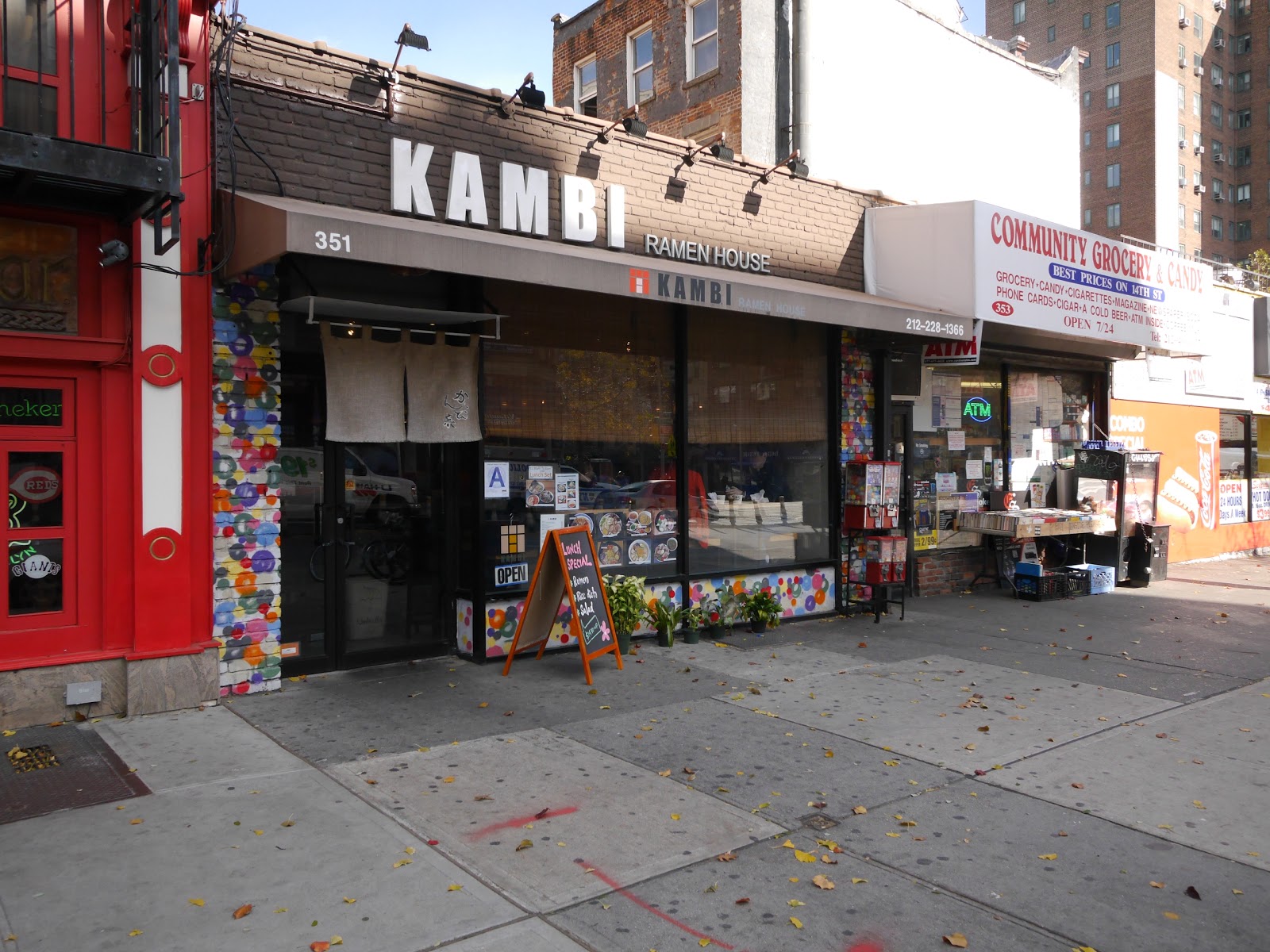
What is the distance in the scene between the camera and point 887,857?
177 inches

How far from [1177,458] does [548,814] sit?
14.5 meters

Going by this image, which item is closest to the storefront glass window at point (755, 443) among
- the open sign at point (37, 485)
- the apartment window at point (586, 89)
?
the open sign at point (37, 485)

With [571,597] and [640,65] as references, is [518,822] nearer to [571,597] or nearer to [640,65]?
[571,597]

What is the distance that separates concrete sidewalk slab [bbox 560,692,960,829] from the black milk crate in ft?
24.8

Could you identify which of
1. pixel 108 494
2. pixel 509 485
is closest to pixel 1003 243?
pixel 509 485

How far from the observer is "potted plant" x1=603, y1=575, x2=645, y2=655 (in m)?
8.45

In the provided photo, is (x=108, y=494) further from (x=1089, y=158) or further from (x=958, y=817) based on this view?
(x=1089, y=158)

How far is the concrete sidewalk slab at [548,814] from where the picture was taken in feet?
14.1

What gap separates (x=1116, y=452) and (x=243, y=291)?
11282 millimetres

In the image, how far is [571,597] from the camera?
7.71 meters

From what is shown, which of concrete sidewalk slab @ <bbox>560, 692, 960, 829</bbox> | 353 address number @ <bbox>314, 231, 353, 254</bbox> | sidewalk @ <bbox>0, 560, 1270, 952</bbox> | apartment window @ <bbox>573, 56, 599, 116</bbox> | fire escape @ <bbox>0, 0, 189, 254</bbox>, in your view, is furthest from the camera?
apartment window @ <bbox>573, 56, 599, 116</bbox>

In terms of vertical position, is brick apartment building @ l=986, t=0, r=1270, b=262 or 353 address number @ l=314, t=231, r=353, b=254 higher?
brick apartment building @ l=986, t=0, r=1270, b=262

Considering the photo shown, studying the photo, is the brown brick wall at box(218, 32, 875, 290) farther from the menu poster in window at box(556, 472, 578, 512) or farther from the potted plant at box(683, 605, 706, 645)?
the potted plant at box(683, 605, 706, 645)

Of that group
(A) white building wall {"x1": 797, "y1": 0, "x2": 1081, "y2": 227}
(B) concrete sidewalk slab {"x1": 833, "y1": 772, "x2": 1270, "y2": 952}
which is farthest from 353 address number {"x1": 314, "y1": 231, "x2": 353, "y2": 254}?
(A) white building wall {"x1": 797, "y1": 0, "x2": 1081, "y2": 227}
